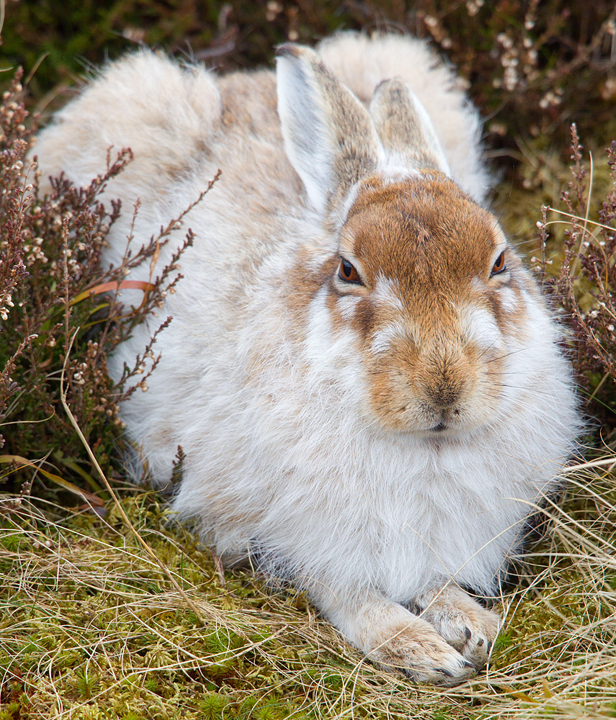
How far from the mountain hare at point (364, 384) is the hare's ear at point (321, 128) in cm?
1

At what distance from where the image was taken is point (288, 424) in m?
3.39

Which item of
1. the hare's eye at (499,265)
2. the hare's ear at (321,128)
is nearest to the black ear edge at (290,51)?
the hare's ear at (321,128)

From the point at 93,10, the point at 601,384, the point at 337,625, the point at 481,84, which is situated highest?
the point at 93,10

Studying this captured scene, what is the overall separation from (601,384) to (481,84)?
3085mm

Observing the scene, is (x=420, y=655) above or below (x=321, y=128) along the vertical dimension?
below

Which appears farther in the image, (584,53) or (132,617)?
(584,53)

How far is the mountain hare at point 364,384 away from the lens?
305cm

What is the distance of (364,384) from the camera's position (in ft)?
10.0

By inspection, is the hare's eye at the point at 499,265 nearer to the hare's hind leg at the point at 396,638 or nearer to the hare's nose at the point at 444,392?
A: the hare's nose at the point at 444,392

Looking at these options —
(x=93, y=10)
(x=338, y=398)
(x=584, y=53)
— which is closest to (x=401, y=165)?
(x=338, y=398)

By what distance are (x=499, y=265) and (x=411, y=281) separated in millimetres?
532

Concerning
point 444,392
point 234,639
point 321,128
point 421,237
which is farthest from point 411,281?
point 234,639

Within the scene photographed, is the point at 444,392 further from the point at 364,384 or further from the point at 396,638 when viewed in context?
the point at 396,638

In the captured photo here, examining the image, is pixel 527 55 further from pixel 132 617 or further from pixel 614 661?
pixel 132 617
